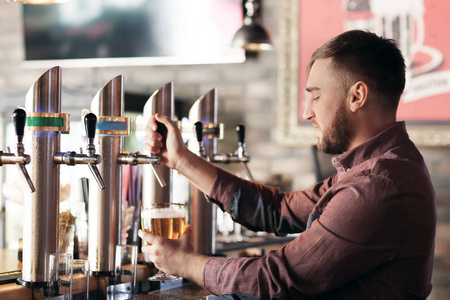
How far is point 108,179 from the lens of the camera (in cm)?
176

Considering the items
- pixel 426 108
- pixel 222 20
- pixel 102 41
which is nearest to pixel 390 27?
pixel 426 108

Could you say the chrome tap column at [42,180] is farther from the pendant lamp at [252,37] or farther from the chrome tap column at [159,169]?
the pendant lamp at [252,37]

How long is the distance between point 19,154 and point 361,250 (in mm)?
747

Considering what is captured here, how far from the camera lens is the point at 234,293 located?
1378 mm

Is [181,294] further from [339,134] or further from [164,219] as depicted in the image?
[339,134]

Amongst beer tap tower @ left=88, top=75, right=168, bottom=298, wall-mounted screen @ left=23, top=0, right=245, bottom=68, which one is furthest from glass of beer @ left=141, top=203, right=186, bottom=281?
wall-mounted screen @ left=23, top=0, right=245, bottom=68

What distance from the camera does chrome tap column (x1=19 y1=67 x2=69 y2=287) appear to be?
1531 millimetres

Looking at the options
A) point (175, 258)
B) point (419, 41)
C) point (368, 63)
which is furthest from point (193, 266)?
point (419, 41)

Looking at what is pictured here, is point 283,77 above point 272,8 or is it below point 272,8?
below

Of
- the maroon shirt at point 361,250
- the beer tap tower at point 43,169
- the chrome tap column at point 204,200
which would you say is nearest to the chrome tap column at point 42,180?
the beer tap tower at point 43,169

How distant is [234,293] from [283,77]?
2942 mm

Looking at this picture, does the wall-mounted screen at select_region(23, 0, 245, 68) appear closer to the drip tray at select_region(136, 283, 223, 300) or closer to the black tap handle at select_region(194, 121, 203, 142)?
the black tap handle at select_region(194, 121, 203, 142)

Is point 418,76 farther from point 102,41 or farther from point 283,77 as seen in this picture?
point 102,41

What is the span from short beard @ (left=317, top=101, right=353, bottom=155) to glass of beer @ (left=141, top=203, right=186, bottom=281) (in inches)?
15.1
